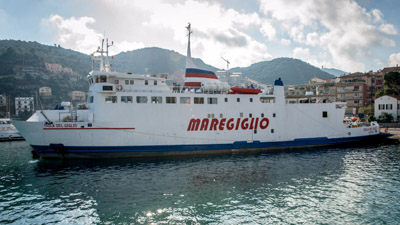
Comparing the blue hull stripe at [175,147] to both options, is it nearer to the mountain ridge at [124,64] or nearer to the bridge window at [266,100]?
the bridge window at [266,100]

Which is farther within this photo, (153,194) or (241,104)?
(241,104)

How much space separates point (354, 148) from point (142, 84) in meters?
19.9

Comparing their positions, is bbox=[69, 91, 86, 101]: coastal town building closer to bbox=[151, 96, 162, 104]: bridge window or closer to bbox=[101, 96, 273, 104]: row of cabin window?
bbox=[101, 96, 273, 104]: row of cabin window

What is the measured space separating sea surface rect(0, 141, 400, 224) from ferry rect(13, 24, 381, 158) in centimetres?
137

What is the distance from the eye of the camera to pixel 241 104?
20.6 metres

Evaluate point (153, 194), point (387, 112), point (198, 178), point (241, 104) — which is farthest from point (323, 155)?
point (387, 112)

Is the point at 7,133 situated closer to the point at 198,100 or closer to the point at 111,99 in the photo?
the point at 111,99

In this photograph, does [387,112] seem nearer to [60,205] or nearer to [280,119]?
[280,119]

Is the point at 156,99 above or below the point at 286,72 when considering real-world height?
below

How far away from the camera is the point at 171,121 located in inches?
744

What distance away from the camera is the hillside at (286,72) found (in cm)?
16200

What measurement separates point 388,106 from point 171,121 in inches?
1541

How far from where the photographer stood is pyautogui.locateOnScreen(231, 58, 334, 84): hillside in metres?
162

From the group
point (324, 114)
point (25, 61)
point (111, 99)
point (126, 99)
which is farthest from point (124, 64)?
point (324, 114)
